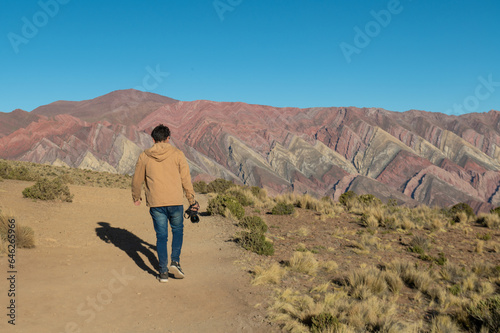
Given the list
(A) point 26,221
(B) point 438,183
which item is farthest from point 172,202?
(B) point 438,183

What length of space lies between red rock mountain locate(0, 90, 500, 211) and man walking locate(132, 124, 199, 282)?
244 feet

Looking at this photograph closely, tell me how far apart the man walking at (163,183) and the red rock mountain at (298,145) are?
244ft

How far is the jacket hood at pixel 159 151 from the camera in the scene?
5.11m

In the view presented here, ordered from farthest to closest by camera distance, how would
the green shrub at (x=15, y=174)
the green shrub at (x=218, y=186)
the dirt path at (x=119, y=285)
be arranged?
the green shrub at (x=218, y=186) → the green shrub at (x=15, y=174) → the dirt path at (x=119, y=285)

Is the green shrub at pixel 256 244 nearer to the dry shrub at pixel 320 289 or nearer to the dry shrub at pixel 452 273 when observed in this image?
the dry shrub at pixel 320 289

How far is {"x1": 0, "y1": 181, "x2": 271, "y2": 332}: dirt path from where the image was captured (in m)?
4.09

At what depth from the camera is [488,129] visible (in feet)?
472

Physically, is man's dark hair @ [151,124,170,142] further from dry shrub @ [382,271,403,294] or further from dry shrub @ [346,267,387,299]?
dry shrub @ [382,271,403,294]

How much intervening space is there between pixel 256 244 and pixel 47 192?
793 centimetres

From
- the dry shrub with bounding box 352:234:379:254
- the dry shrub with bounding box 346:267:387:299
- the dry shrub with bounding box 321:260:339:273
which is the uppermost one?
the dry shrub with bounding box 346:267:387:299

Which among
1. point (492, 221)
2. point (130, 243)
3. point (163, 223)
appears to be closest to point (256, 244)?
point (130, 243)

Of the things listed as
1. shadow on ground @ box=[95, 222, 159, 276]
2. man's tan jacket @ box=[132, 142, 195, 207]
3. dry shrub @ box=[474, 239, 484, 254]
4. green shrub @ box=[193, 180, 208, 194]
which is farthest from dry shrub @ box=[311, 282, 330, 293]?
green shrub @ box=[193, 180, 208, 194]

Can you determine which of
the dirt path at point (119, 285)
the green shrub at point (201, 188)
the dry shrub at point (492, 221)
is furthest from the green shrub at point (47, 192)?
the dry shrub at point (492, 221)

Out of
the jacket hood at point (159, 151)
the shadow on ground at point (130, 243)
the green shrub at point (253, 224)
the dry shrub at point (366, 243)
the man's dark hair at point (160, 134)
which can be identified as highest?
the man's dark hair at point (160, 134)
